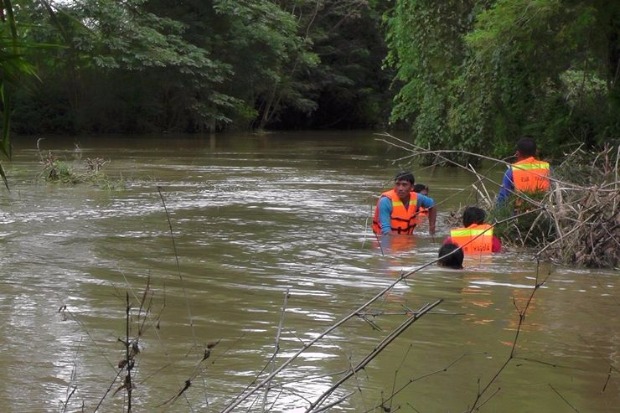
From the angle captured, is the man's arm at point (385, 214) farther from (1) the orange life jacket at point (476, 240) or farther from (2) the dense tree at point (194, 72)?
(2) the dense tree at point (194, 72)

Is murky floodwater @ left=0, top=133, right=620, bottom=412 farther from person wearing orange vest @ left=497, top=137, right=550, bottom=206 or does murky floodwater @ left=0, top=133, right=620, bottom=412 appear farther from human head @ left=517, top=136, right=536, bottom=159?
human head @ left=517, top=136, right=536, bottom=159

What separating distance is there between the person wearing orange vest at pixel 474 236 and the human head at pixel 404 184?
4.19 ft

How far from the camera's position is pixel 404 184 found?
1339 centimetres

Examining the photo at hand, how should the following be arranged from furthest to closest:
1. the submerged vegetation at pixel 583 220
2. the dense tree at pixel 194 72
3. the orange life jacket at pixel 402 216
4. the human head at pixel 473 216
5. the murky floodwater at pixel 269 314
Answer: the dense tree at pixel 194 72 → the orange life jacket at pixel 402 216 → the human head at pixel 473 216 → the submerged vegetation at pixel 583 220 → the murky floodwater at pixel 269 314

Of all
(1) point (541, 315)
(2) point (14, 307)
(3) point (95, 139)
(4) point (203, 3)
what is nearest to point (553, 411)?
(1) point (541, 315)

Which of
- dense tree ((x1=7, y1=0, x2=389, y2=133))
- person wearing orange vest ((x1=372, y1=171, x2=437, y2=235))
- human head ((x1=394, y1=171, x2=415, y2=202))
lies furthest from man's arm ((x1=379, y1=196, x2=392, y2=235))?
dense tree ((x1=7, y1=0, x2=389, y2=133))

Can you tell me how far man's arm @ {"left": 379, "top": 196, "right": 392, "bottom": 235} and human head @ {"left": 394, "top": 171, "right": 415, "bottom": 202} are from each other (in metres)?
0.20

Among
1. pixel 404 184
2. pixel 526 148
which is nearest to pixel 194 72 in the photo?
pixel 526 148

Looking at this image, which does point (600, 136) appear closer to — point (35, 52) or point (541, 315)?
point (541, 315)

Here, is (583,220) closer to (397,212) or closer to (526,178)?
(526,178)

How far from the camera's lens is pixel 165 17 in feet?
147

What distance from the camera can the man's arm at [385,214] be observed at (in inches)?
537

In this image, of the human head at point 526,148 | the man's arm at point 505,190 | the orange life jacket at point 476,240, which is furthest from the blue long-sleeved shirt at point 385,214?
the orange life jacket at point 476,240

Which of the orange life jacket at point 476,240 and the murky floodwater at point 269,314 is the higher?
the orange life jacket at point 476,240
